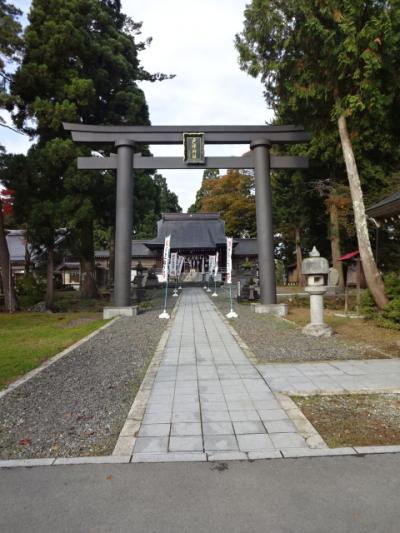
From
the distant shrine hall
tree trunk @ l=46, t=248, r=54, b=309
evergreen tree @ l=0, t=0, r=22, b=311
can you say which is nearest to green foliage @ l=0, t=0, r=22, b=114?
evergreen tree @ l=0, t=0, r=22, b=311

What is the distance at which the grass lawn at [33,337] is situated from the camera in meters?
5.78

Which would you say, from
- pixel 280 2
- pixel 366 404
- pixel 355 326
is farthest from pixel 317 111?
pixel 366 404

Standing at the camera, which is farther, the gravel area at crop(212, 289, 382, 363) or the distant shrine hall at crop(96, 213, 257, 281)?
the distant shrine hall at crop(96, 213, 257, 281)

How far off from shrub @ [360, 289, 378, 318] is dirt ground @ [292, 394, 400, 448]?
18.6 feet

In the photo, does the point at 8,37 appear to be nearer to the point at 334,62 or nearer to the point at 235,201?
the point at 334,62

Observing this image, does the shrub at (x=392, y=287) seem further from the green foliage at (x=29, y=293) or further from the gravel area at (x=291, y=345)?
the green foliage at (x=29, y=293)

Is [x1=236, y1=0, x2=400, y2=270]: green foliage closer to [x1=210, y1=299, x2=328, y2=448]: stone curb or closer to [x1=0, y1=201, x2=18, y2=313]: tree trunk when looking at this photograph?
[x1=210, y1=299, x2=328, y2=448]: stone curb

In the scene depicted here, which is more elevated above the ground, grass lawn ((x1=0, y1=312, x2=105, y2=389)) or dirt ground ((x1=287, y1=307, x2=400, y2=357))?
dirt ground ((x1=287, y1=307, x2=400, y2=357))

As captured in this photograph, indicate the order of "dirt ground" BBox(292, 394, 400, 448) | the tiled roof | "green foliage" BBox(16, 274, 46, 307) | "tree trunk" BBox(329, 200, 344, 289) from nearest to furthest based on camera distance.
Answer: "dirt ground" BBox(292, 394, 400, 448) → "green foliage" BBox(16, 274, 46, 307) → "tree trunk" BBox(329, 200, 344, 289) → the tiled roof

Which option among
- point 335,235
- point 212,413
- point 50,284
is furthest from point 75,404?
point 335,235

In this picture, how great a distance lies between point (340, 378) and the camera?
15.3 ft

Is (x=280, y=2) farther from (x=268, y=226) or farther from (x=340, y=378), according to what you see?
(x=340, y=378)

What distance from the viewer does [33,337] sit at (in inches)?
328

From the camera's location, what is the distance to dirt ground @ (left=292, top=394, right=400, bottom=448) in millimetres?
3062
